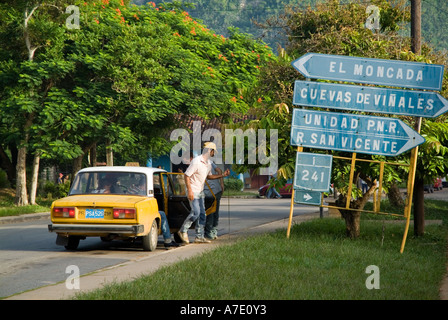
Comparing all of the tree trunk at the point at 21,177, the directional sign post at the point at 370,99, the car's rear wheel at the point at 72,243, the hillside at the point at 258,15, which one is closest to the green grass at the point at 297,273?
the directional sign post at the point at 370,99

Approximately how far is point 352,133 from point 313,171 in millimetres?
1055

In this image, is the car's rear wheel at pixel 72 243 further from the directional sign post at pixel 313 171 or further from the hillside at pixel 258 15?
the hillside at pixel 258 15

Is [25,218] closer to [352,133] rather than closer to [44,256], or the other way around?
[44,256]

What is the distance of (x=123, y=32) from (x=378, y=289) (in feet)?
65.5

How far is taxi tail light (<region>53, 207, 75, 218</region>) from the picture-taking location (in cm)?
1225

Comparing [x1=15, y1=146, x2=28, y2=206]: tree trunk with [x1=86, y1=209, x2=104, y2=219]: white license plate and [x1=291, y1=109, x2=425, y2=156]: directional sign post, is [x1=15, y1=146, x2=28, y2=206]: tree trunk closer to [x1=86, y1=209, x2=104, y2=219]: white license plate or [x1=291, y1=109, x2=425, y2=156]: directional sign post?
[x1=86, y1=209, x2=104, y2=219]: white license plate

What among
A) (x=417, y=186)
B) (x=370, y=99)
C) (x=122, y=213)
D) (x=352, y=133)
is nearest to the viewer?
(x=122, y=213)

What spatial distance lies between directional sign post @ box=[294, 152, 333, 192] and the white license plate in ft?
12.7

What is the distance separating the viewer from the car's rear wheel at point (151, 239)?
12.9m

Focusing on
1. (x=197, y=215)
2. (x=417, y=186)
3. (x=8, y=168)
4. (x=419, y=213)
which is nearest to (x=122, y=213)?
(x=197, y=215)

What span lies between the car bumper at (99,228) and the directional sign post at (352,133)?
3664 mm

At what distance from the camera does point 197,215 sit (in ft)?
44.5

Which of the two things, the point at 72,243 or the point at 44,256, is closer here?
the point at 44,256
